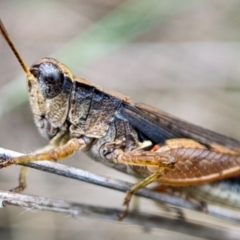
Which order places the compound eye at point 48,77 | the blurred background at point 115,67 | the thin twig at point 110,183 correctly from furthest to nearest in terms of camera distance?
the blurred background at point 115,67 < the compound eye at point 48,77 < the thin twig at point 110,183

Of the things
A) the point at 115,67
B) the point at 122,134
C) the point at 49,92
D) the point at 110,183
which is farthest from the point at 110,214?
the point at 115,67

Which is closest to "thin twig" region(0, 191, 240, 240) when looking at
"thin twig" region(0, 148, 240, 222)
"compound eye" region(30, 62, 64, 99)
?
"thin twig" region(0, 148, 240, 222)

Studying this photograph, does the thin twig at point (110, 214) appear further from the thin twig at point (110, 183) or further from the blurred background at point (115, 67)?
the blurred background at point (115, 67)

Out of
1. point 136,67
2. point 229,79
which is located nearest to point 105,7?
point 136,67

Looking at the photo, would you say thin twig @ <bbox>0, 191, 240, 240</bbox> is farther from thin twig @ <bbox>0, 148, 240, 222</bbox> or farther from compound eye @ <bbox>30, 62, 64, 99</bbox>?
compound eye @ <bbox>30, 62, 64, 99</bbox>

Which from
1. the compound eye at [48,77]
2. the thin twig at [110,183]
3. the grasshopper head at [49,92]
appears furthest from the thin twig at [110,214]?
the compound eye at [48,77]

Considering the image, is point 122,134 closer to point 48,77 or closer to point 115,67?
point 48,77
